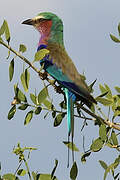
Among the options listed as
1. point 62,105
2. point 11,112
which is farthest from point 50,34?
point 11,112

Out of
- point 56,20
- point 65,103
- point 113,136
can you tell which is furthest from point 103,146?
point 56,20

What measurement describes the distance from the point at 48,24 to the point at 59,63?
705 millimetres

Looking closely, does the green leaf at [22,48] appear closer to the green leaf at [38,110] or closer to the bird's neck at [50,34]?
the green leaf at [38,110]

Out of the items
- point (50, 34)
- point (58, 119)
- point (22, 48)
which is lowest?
point (58, 119)

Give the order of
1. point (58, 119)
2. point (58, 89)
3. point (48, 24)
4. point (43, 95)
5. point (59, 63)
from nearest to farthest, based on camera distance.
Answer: point (43, 95) < point (58, 119) < point (58, 89) < point (59, 63) < point (48, 24)

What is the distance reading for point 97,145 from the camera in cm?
277

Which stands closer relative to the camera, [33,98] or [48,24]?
[33,98]

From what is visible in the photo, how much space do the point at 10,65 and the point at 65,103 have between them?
677 millimetres

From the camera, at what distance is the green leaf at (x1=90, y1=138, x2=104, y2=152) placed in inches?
109

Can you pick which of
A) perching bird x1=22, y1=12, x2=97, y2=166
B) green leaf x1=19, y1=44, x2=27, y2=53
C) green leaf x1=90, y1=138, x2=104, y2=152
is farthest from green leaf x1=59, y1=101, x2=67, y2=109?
green leaf x1=19, y1=44, x2=27, y2=53

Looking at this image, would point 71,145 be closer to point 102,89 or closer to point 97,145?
point 97,145

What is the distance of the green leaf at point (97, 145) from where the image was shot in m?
2.77

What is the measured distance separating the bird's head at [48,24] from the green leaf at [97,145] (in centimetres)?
178

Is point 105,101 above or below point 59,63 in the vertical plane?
below
